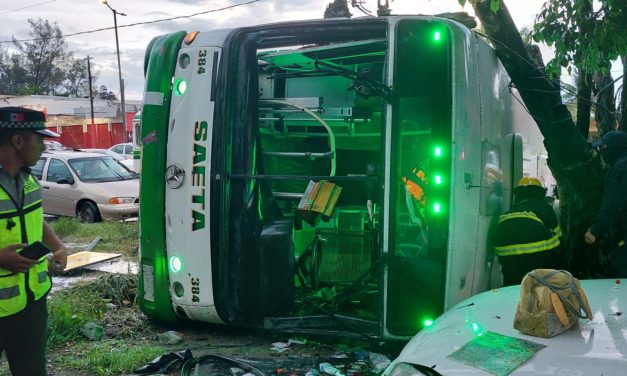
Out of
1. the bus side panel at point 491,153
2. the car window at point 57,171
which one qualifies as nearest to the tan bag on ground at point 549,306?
the bus side panel at point 491,153

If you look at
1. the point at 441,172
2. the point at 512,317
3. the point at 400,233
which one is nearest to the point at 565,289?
the point at 512,317

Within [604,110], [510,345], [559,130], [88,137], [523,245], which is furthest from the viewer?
[88,137]

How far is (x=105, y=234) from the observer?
31.7 feet

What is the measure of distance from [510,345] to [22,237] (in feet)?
7.30

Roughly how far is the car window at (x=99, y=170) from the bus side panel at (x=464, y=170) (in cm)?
910

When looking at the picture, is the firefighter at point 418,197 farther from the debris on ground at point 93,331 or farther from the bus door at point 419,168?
the debris on ground at point 93,331

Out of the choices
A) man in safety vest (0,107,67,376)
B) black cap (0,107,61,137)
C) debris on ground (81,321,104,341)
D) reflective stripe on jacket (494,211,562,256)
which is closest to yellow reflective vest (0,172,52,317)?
man in safety vest (0,107,67,376)

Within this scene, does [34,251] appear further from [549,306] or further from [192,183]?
[549,306]

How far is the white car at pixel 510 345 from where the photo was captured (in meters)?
1.94

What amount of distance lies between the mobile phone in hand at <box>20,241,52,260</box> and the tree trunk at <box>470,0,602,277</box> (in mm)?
4075

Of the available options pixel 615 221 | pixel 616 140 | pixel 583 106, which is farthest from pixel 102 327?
pixel 583 106

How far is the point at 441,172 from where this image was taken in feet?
12.9

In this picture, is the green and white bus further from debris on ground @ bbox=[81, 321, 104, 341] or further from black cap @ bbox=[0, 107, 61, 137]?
black cap @ bbox=[0, 107, 61, 137]

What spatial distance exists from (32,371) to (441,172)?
2.63 m
